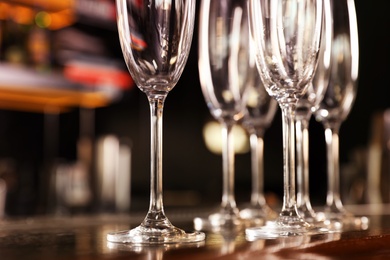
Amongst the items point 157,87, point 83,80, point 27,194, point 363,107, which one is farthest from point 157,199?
point 363,107

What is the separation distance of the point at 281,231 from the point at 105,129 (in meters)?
2.70

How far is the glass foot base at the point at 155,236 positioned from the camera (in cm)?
62

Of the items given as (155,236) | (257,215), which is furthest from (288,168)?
(257,215)

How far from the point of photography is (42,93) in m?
2.89

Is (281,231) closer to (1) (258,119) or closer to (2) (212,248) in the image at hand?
(2) (212,248)

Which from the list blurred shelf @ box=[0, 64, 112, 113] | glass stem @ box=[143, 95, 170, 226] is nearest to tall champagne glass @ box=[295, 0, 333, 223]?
glass stem @ box=[143, 95, 170, 226]

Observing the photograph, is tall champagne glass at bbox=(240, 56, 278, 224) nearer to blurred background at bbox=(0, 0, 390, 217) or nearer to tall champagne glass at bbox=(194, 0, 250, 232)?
tall champagne glass at bbox=(194, 0, 250, 232)

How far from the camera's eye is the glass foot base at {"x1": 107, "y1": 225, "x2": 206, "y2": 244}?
615 millimetres

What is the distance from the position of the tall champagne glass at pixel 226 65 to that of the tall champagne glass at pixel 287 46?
0.22 meters

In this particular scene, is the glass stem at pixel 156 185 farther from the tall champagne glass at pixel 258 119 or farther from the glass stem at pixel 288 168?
the tall champagne glass at pixel 258 119

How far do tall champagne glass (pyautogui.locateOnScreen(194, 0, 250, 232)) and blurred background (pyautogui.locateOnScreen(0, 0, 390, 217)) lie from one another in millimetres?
1436

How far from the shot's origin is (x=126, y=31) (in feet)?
2.18

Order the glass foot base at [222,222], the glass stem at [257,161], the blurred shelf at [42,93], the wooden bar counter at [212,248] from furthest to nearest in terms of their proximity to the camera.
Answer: the blurred shelf at [42,93]
the glass stem at [257,161]
the glass foot base at [222,222]
the wooden bar counter at [212,248]

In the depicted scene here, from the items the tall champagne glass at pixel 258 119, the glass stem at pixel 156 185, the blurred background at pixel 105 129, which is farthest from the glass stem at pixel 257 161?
the blurred background at pixel 105 129
